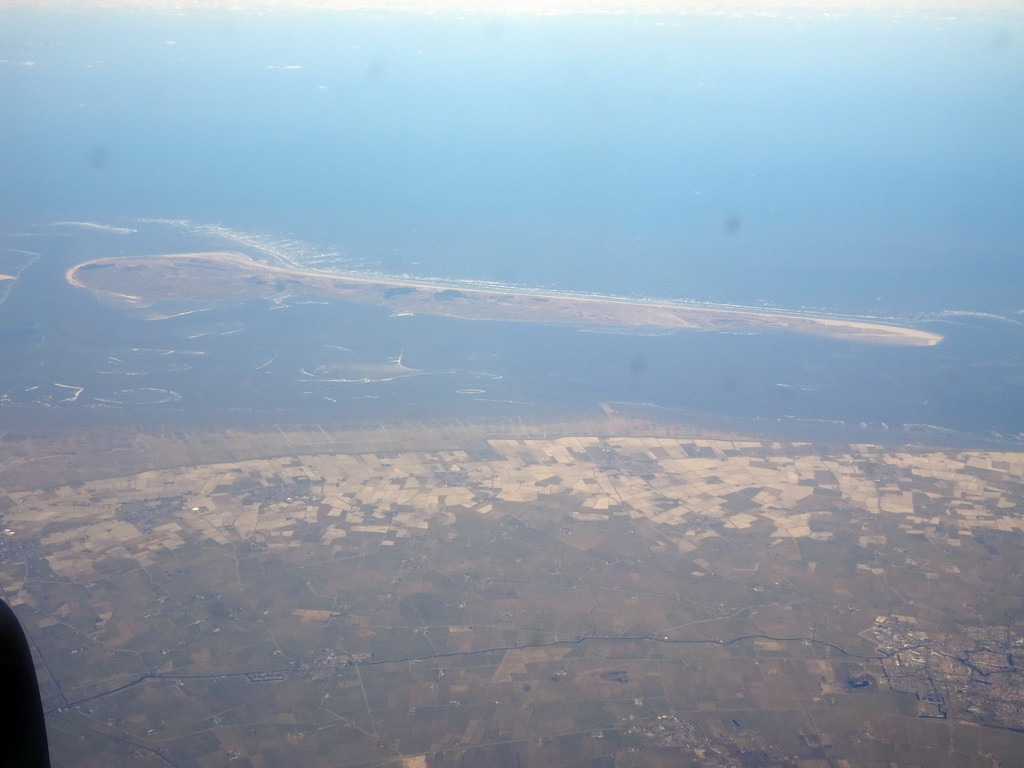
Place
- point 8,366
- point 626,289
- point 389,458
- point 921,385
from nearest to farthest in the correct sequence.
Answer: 1. point 389,458
2. point 8,366
3. point 921,385
4. point 626,289

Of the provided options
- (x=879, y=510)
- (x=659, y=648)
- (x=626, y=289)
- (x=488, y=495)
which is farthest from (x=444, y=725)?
(x=626, y=289)

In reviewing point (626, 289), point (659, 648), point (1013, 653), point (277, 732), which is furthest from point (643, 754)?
point (626, 289)

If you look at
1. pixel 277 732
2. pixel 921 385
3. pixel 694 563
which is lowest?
pixel 277 732

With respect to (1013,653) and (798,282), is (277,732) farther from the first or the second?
(798,282)

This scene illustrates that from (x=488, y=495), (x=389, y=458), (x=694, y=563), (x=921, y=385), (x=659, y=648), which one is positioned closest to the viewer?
(x=659, y=648)

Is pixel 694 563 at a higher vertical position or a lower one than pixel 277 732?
higher

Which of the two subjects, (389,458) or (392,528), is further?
(389,458)
